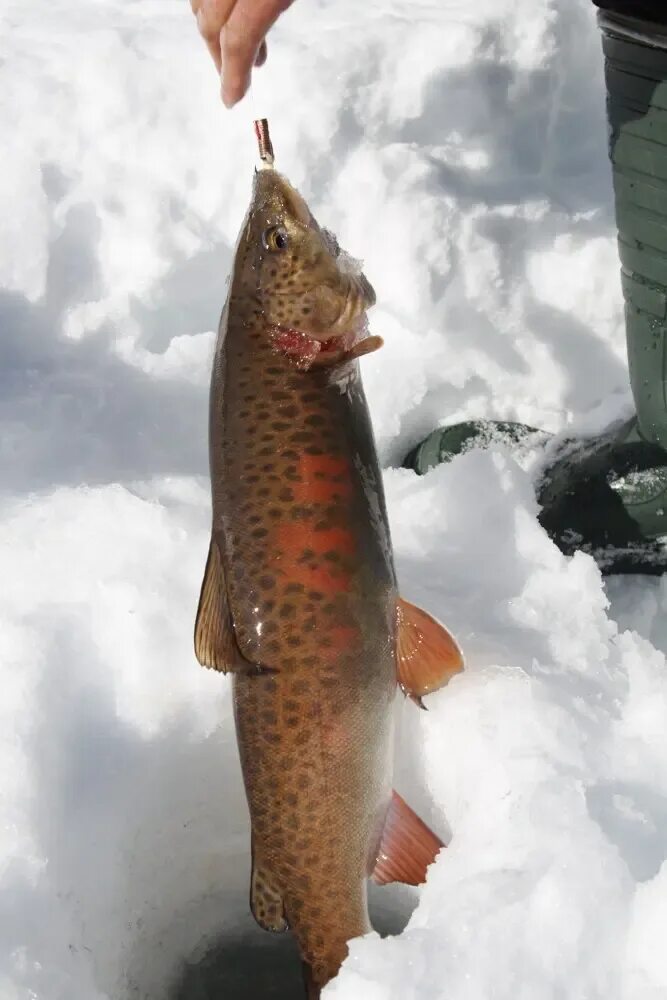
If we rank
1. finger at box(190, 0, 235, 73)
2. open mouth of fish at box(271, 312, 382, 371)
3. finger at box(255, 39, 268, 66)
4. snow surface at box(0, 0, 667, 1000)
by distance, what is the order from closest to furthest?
snow surface at box(0, 0, 667, 1000), open mouth of fish at box(271, 312, 382, 371), finger at box(190, 0, 235, 73), finger at box(255, 39, 268, 66)

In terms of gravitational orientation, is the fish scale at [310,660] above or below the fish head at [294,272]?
below

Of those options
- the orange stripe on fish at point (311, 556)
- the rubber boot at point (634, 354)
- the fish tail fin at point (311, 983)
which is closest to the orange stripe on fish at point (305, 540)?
the orange stripe on fish at point (311, 556)

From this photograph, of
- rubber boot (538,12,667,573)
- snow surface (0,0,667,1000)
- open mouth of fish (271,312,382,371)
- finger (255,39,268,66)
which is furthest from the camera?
rubber boot (538,12,667,573)

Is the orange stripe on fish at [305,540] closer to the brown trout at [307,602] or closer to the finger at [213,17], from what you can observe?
the brown trout at [307,602]

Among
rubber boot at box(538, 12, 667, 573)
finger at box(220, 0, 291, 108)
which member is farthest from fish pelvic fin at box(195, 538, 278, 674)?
rubber boot at box(538, 12, 667, 573)

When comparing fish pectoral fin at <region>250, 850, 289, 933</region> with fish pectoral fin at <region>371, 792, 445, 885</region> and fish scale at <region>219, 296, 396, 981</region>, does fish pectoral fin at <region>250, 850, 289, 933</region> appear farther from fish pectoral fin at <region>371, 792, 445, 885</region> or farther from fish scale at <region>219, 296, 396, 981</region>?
fish pectoral fin at <region>371, 792, 445, 885</region>

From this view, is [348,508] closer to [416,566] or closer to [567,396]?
[416,566]
